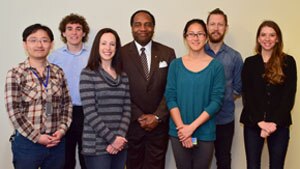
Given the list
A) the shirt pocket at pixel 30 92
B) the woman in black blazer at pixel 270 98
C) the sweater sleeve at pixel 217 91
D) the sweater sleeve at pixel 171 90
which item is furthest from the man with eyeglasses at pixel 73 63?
the woman in black blazer at pixel 270 98

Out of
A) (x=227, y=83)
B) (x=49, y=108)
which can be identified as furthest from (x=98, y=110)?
(x=227, y=83)

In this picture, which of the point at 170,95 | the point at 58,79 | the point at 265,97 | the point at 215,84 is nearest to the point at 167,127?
the point at 170,95

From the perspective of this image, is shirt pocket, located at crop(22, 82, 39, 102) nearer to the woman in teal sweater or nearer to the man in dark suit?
the man in dark suit

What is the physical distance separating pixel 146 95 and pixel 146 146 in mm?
476

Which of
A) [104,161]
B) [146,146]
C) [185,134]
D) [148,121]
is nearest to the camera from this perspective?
[104,161]

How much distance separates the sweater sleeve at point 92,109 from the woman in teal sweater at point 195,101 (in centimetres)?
59

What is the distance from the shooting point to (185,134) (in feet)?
8.58

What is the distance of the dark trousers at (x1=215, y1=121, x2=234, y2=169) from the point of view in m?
3.15

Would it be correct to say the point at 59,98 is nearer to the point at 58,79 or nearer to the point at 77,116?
the point at 58,79

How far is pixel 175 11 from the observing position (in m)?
3.70

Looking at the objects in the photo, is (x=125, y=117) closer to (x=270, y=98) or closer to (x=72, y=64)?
(x=72, y=64)

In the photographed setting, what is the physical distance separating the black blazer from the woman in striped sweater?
42.2 inches

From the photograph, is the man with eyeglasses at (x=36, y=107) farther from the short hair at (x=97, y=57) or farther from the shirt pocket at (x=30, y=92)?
the short hair at (x=97, y=57)

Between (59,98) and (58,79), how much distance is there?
146 millimetres
